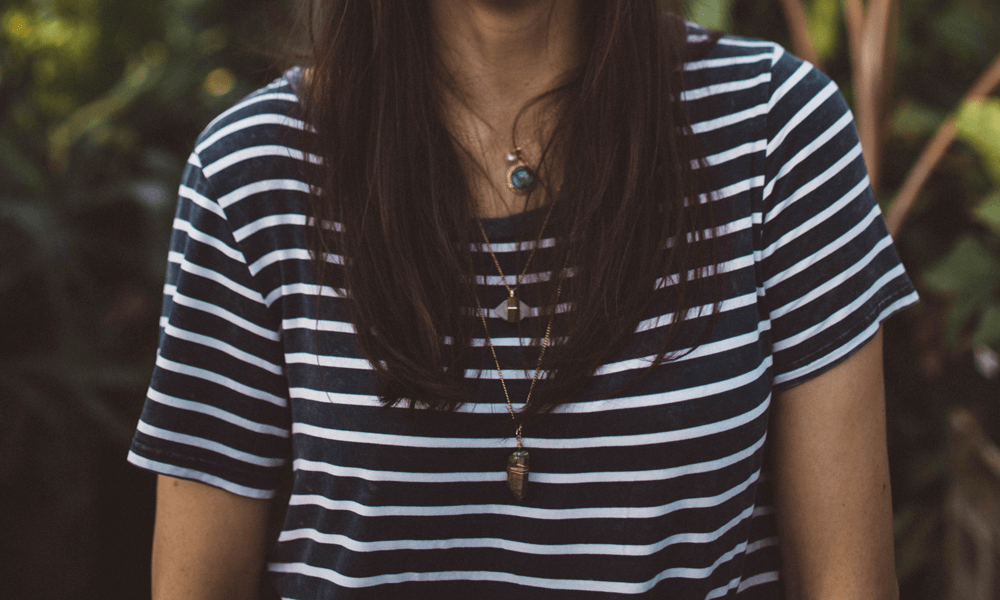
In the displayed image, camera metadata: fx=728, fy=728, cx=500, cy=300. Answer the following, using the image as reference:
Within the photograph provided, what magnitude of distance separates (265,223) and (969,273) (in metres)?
1.32

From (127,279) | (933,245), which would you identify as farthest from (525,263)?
(127,279)

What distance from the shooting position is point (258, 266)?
2.49 feet

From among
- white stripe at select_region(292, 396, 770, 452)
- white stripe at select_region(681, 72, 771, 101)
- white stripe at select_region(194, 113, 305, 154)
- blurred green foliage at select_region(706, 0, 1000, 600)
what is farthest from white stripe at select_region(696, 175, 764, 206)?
blurred green foliage at select_region(706, 0, 1000, 600)

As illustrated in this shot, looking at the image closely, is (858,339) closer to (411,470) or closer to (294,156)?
(411,470)

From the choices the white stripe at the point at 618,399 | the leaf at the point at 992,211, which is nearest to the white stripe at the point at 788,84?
the white stripe at the point at 618,399

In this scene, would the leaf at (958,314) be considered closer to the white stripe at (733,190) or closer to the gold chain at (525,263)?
the white stripe at (733,190)

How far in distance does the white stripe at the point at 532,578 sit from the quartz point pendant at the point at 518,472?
3.9 inches

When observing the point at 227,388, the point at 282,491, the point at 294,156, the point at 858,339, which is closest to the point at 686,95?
the point at 858,339

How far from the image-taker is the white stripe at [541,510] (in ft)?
2.36

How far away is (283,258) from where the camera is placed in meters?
0.76

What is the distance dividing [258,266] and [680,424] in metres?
0.46

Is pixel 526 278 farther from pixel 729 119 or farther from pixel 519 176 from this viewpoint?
pixel 729 119

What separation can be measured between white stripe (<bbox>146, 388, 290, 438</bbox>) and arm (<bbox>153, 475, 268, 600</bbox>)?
0.08 meters

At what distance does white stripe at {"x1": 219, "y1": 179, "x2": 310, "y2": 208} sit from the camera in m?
0.76
